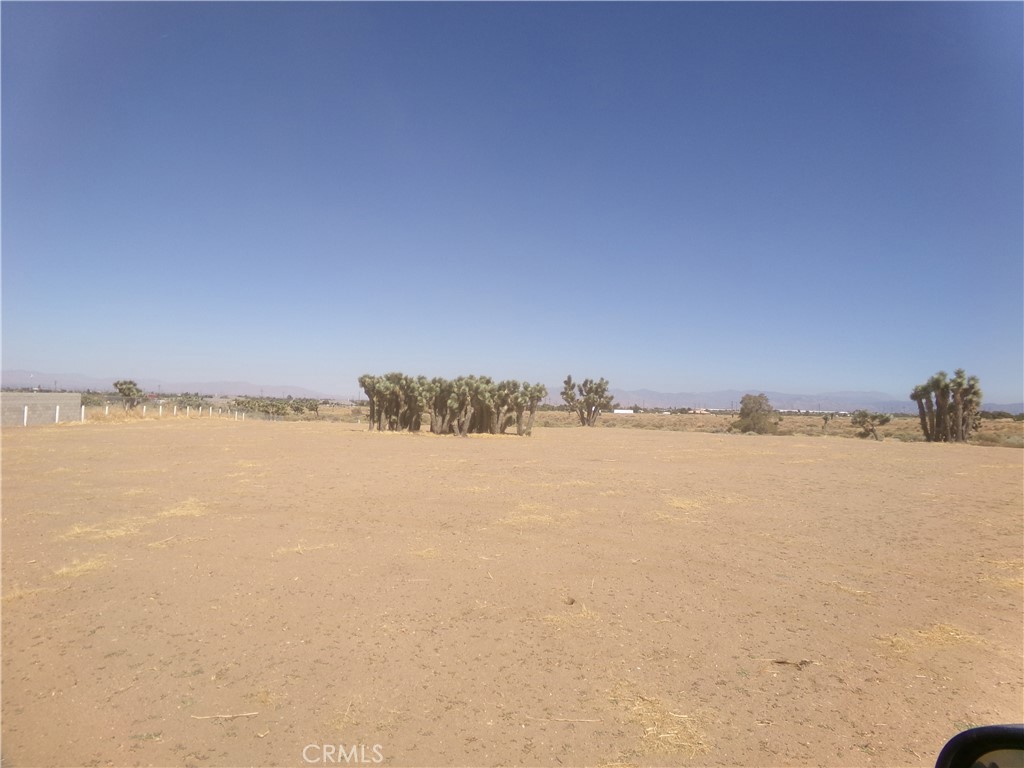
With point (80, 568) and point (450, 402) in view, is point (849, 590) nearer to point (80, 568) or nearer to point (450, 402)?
point (80, 568)

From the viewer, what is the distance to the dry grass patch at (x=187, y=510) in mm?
10906

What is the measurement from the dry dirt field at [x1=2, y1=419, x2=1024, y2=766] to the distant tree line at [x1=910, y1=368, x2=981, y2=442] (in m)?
31.3

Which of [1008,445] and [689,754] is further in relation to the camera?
[1008,445]

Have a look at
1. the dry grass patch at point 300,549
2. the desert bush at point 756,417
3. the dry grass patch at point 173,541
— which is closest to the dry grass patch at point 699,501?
the dry grass patch at point 300,549

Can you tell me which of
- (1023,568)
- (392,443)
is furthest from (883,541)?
(392,443)

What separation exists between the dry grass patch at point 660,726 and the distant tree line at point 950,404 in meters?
44.0

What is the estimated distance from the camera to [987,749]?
2377 mm

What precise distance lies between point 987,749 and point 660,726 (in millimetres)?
2309

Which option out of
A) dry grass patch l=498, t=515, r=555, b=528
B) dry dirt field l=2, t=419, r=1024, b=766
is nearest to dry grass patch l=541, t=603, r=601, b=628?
dry dirt field l=2, t=419, r=1024, b=766

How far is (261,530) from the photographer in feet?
32.2

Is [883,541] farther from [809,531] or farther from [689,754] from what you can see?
[689,754]

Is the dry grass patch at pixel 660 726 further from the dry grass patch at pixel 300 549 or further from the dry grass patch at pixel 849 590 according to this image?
the dry grass patch at pixel 300 549

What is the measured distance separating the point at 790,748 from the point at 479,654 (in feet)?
8.81

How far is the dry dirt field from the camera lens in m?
4.09
